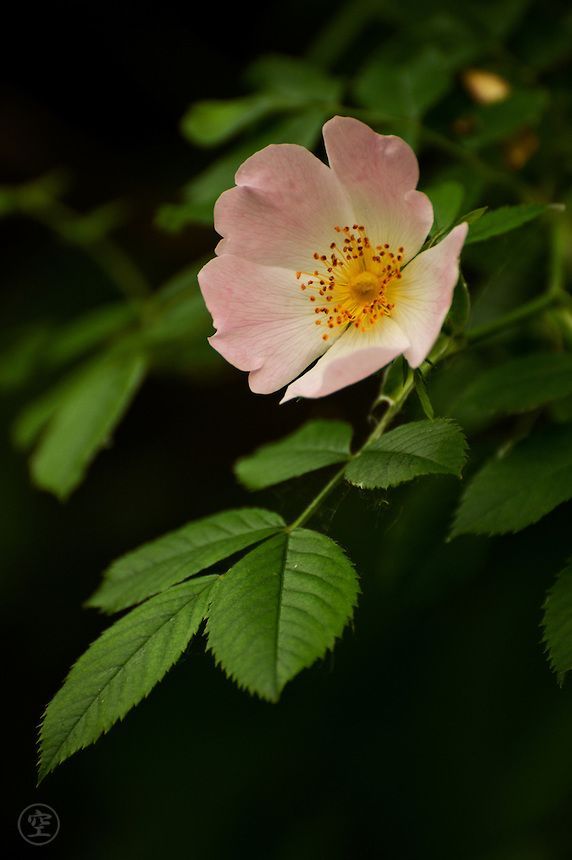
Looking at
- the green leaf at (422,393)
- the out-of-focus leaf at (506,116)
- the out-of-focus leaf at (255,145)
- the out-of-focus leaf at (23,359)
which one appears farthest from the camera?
the out-of-focus leaf at (23,359)

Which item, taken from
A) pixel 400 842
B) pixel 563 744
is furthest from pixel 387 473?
pixel 400 842

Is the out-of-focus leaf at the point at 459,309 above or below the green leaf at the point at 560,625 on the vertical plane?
above

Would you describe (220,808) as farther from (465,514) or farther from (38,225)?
(38,225)

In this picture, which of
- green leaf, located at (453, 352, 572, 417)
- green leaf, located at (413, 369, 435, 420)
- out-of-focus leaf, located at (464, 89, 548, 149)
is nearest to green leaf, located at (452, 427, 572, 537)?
green leaf, located at (453, 352, 572, 417)

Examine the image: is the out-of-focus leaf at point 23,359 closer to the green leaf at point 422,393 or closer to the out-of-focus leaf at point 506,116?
the out-of-focus leaf at point 506,116

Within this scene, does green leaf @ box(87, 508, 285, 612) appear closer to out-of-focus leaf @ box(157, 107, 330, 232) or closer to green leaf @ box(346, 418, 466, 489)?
green leaf @ box(346, 418, 466, 489)

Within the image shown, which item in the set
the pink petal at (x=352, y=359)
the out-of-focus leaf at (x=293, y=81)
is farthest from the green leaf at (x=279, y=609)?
the out-of-focus leaf at (x=293, y=81)

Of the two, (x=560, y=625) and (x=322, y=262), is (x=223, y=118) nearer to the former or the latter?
(x=322, y=262)
